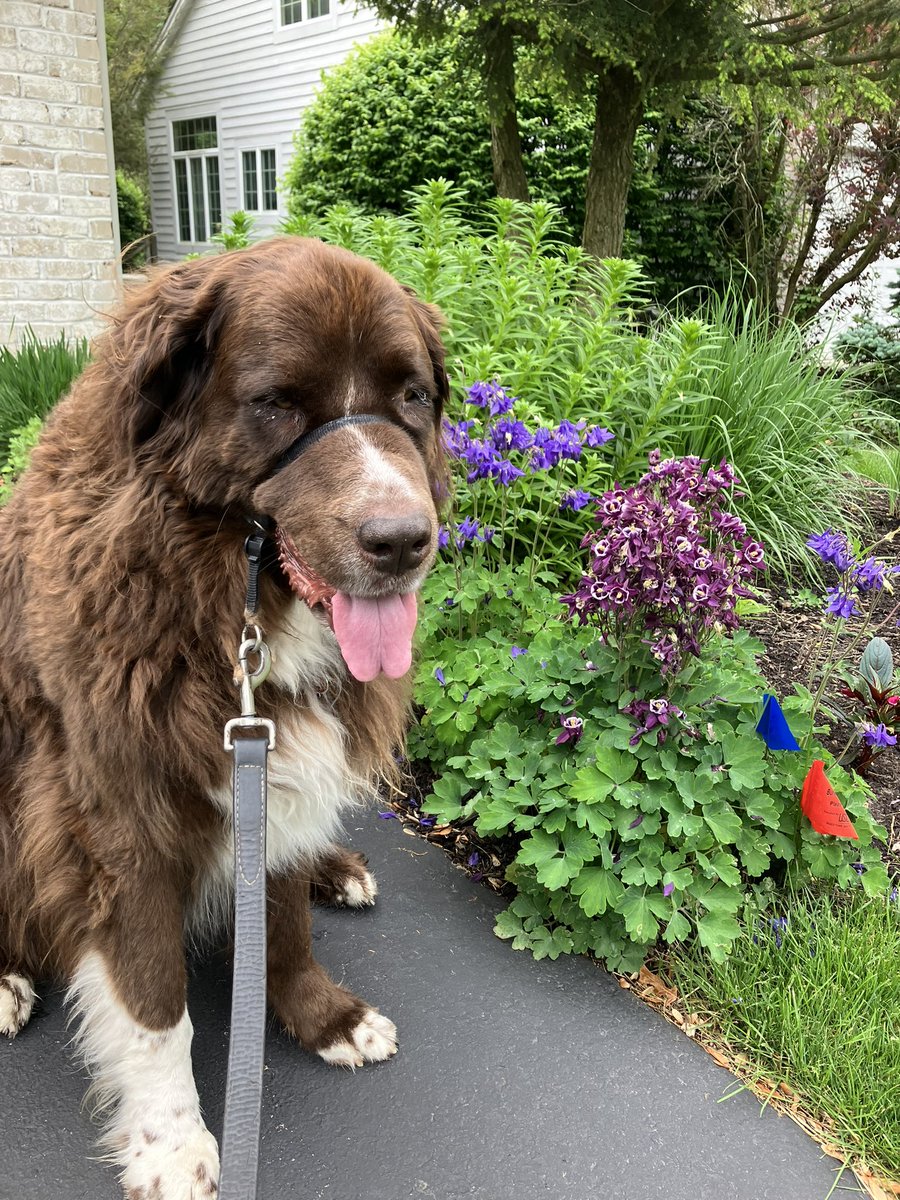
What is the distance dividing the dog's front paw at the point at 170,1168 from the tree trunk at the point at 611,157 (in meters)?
7.56

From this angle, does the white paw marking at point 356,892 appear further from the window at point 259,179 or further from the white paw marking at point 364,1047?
the window at point 259,179

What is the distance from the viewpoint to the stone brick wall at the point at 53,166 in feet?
25.3

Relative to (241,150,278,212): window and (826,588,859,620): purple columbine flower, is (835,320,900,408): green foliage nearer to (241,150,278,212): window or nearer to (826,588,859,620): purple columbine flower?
(826,588,859,620): purple columbine flower

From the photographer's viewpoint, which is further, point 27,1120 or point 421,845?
point 421,845

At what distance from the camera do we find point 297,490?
170 cm

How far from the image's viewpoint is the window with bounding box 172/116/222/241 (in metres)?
23.0

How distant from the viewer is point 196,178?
24.0 m

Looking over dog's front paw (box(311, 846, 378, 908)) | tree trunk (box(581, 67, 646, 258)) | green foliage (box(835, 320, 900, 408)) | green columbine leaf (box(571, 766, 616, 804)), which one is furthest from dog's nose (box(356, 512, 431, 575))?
green foliage (box(835, 320, 900, 408))

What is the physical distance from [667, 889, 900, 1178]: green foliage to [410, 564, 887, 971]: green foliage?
0.11 meters

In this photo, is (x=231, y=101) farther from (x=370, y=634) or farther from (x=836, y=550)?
(x=370, y=634)

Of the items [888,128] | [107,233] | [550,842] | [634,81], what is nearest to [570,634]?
[550,842]

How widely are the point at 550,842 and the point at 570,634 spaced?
30.9 inches

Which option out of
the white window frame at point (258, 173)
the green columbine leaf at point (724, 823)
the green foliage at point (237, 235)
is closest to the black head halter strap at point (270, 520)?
the green columbine leaf at point (724, 823)

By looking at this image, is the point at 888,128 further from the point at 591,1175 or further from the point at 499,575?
the point at 591,1175
